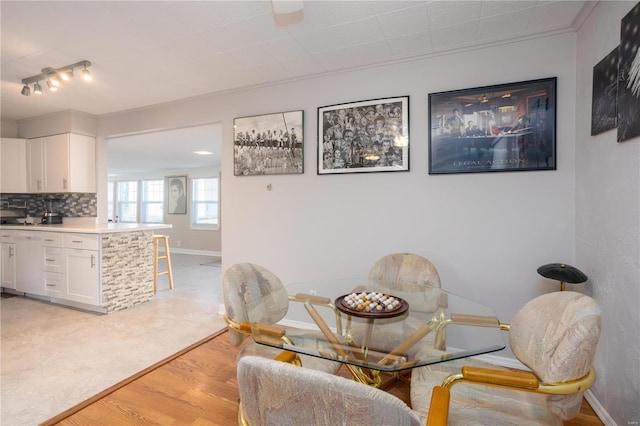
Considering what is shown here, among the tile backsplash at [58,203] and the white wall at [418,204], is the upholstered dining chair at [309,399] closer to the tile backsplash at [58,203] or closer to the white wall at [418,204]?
the white wall at [418,204]

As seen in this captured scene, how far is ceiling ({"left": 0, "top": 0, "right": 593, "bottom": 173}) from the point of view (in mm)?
1937

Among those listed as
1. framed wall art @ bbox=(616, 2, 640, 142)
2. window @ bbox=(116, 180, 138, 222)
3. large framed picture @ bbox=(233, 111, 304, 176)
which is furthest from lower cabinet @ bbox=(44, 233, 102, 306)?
window @ bbox=(116, 180, 138, 222)

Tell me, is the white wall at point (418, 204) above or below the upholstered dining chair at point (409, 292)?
above

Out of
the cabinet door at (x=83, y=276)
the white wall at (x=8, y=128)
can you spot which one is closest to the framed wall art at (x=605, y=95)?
the cabinet door at (x=83, y=276)

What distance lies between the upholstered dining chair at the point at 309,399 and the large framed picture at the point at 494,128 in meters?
2.16

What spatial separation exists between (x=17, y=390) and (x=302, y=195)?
2.49m

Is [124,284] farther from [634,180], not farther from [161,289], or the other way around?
[634,180]

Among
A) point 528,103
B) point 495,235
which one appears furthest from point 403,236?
point 528,103

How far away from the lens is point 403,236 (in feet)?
8.60

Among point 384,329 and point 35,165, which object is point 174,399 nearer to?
point 384,329

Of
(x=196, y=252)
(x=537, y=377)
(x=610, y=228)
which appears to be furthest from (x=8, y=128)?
(x=610, y=228)

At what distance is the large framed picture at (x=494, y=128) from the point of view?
2.19 metres

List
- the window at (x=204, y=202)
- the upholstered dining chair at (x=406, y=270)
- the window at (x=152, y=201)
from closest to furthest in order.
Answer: the upholstered dining chair at (x=406, y=270)
the window at (x=204, y=202)
the window at (x=152, y=201)

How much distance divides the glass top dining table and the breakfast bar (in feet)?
8.69
